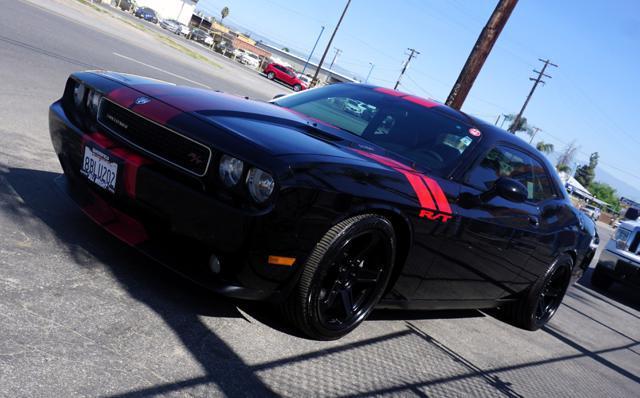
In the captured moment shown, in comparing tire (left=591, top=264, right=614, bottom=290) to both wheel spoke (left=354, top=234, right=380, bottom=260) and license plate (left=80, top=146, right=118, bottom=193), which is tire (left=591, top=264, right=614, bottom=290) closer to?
wheel spoke (left=354, top=234, right=380, bottom=260)

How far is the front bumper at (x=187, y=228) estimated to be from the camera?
288 cm

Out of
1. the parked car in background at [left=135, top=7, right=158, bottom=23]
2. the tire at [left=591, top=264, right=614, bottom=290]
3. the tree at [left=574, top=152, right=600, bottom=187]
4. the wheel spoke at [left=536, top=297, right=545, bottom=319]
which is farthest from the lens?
the tree at [left=574, top=152, right=600, bottom=187]

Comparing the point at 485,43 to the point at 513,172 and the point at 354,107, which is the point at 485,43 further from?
the point at 354,107

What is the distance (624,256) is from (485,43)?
4.69 meters

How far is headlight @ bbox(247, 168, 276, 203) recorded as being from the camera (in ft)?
9.43

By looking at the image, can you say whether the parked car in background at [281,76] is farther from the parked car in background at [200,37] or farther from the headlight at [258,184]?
the headlight at [258,184]

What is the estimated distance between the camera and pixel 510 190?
4074 millimetres

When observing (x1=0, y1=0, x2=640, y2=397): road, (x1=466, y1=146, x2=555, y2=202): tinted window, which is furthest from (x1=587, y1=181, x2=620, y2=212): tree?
(x1=0, y1=0, x2=640, y2=397): road

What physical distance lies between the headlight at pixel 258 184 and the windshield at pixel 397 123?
139 cm

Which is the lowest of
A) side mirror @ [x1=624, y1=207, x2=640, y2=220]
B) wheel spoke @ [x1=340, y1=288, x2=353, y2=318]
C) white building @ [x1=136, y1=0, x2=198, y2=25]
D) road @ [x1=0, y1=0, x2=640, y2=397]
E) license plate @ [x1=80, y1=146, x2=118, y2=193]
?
road @ [x1=0, y1=0, x2=640, y2=397]

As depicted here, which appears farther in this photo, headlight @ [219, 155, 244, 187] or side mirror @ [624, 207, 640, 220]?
side mirror @ [624, 207, 640, 220]

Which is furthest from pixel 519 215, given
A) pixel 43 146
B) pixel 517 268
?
pixel 43 146

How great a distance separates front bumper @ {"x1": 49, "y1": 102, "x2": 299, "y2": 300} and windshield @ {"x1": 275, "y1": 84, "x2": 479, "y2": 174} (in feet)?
4.82

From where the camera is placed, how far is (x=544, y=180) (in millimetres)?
5227
